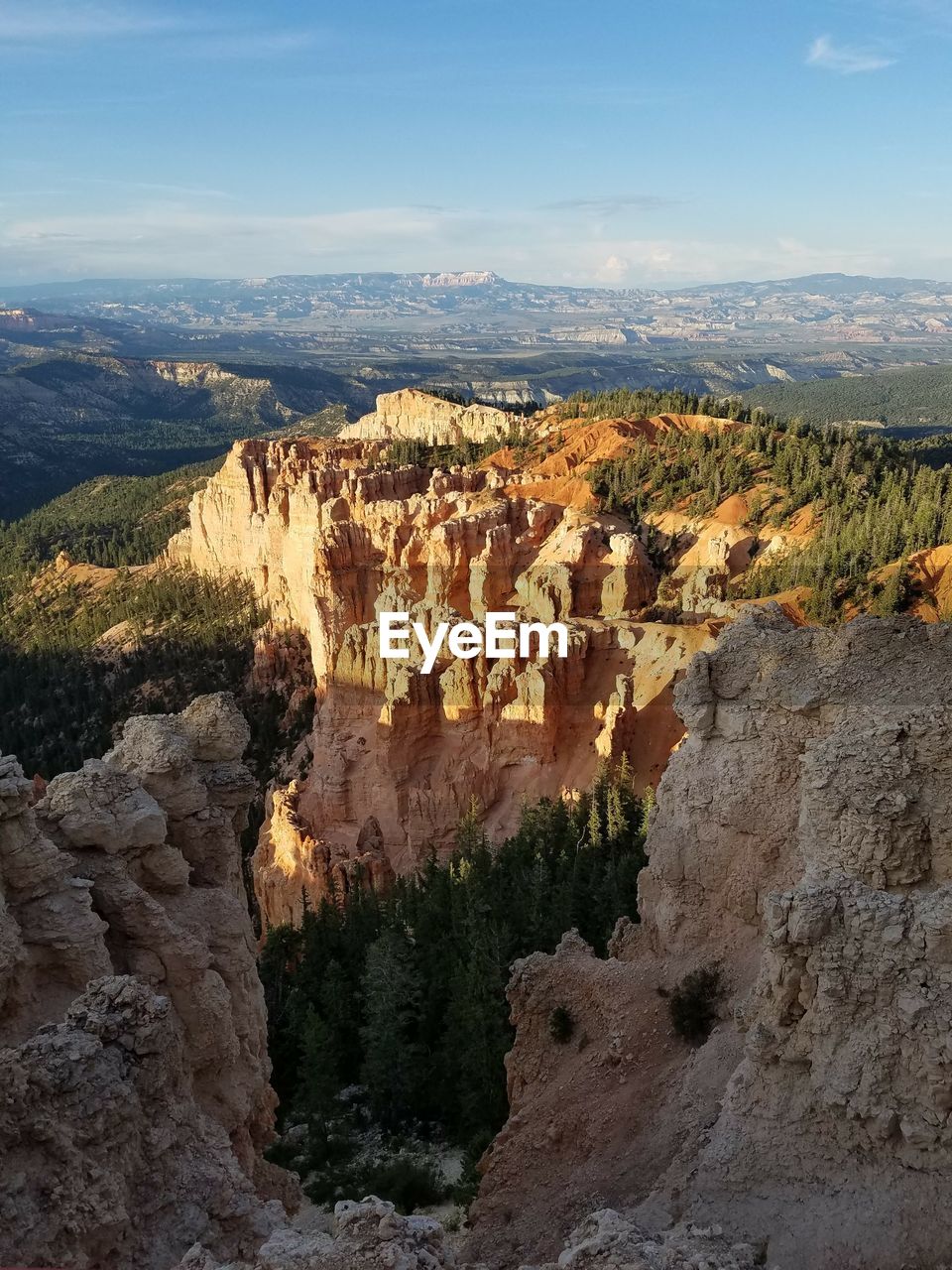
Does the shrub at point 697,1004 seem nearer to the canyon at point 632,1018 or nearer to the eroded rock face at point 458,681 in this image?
the canyon at point 632,1018

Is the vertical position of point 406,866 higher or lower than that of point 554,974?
lower

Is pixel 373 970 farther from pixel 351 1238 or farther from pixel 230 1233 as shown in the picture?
pixel 351 1238

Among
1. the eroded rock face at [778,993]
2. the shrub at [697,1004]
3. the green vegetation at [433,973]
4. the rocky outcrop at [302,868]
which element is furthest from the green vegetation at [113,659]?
the shrub at [697,1004]

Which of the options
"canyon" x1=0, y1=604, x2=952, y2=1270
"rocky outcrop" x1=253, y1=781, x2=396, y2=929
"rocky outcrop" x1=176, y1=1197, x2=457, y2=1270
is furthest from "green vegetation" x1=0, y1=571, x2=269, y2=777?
"rocky outcrop" x1=176, y1=1197, x2=457, y2=1270

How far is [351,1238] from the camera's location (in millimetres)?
7207

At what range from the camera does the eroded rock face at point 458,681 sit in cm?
3491

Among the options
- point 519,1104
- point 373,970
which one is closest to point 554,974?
point 519,1104

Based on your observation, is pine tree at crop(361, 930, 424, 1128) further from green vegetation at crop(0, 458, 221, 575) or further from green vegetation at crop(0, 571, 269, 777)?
green vegetation at crop(0, 458, 221, 575)

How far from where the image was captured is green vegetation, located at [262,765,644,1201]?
1928 centimetres

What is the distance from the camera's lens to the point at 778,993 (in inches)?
390

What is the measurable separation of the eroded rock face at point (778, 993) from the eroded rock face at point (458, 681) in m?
17.1

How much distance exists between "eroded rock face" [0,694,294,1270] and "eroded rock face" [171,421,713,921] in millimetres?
21835

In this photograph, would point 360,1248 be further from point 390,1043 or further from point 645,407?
point 645,407

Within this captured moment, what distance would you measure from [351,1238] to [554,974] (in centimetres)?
981
